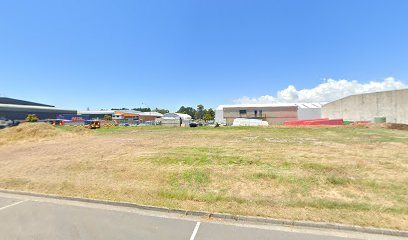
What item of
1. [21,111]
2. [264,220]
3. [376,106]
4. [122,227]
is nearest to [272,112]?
[376,106]

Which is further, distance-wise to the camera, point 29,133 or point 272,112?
point 272,112

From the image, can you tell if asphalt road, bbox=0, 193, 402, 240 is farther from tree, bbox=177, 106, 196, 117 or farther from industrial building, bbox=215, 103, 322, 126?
tree, bbox=177, 106, 196, 117

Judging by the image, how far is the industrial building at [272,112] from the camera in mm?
63750

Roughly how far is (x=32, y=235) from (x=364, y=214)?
291 inches

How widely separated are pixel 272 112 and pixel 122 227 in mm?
64254

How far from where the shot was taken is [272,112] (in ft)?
213

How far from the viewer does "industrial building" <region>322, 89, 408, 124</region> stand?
104ft

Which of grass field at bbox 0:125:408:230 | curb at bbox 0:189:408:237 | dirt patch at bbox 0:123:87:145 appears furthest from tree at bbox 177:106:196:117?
curb at bbox 0:189:408:237

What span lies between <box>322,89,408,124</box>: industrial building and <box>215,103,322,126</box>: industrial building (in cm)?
1666

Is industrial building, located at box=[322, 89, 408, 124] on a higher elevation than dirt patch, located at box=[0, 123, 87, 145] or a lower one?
higher

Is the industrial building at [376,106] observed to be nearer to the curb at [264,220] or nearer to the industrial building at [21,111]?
the curb at [264,220]

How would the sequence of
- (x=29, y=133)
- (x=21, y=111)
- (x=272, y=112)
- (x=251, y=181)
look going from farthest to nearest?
(x=21, y=111) < (x=272, y=112) < (x=29, y=133) < (x=251, y=181)

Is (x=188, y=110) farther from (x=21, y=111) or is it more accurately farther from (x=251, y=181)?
(x=251, y=181)

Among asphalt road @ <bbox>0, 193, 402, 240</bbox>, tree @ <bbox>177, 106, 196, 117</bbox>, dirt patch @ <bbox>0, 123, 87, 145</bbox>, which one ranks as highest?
tree @ <bbox>177, 106, 196, 117</bbox>
